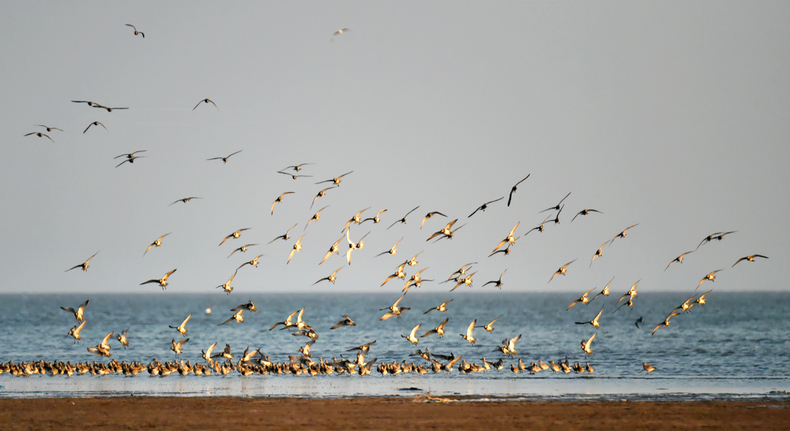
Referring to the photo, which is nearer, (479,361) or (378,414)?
(378,414)

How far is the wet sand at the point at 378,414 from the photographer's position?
24000 millimetres

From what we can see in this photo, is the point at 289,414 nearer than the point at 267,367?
Yes

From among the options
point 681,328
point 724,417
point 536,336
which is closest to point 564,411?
point 724,417

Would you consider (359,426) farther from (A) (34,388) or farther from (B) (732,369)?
(B) (732,369)

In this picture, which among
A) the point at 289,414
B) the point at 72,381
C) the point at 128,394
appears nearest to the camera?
the point at 289,414

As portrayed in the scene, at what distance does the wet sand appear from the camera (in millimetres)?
24000

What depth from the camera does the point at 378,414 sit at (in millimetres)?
25844

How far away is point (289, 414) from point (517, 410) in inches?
262

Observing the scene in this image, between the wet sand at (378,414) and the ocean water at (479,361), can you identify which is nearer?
the wet sand at (378,414)

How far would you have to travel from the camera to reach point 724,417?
2527 centimetres

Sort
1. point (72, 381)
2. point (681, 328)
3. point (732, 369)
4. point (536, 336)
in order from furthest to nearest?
1. point (681, 328)
2. point (536, 336)
3. point (732, 369)
4. point (72, 381)

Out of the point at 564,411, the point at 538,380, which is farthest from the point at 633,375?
the point at 564,411

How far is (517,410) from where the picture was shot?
1047 inches

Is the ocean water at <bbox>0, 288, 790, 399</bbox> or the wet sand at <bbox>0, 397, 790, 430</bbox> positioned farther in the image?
the ocean water at <bbox>0, 288, 790, 399</bbox>
